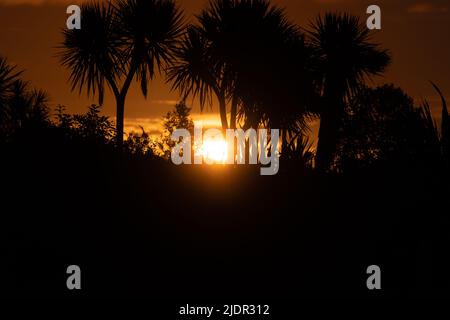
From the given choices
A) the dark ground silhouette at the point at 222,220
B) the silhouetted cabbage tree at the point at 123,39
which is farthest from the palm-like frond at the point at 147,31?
the dark ground silhouette at the point at 222,220

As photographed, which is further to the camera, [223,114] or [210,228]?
[223,114]

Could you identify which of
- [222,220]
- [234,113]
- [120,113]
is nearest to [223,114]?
[234,113]

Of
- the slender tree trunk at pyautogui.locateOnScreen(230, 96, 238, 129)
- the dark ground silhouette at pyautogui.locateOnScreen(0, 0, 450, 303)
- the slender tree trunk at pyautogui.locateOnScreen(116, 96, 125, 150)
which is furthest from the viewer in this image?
the slender tree trunk at pyautogui.locateOnScreen(230, 96, 238, 129)

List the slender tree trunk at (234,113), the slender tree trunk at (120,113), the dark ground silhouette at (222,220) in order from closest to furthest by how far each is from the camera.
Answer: the dark ground silhouette at (222,220) < the slender tree trunk at (120,113) < the slender tree trunk at (234,113)

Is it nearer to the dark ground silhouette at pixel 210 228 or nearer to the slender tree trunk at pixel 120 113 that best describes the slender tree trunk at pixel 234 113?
the slender tree trunk at pixel 120 113

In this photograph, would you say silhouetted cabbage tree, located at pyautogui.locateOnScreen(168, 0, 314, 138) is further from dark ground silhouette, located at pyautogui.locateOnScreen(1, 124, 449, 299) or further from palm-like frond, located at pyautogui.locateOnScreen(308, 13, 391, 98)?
dark ground silhouette, located at pyautogui.locateOnScreen(1, 124, 449, 299)

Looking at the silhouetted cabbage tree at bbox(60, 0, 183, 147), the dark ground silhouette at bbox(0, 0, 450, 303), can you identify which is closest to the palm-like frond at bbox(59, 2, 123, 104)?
the silhouetted cabbage tree at bbox(60, 0, 183, 147)

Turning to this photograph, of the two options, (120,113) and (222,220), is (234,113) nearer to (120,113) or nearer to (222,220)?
(120,113)

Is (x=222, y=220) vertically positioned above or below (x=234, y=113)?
below

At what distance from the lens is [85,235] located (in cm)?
754

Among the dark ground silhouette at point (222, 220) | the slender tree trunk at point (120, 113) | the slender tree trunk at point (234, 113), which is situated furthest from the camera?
the slender tree trunk at point (234, 113)
